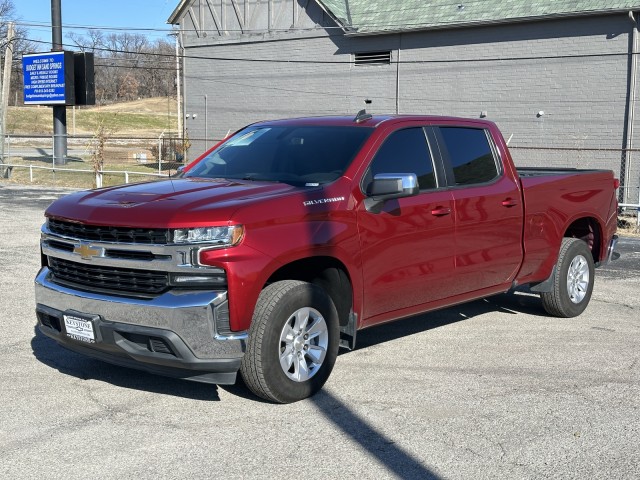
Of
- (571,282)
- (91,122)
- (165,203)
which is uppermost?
(91,122)

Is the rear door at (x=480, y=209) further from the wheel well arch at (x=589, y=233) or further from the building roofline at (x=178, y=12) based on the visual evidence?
the building roofline at (x=178, y=12)

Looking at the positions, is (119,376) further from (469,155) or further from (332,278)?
(469,155)

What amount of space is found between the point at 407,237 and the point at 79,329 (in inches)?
96.8

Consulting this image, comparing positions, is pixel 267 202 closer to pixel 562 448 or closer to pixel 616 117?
pixel 562 448

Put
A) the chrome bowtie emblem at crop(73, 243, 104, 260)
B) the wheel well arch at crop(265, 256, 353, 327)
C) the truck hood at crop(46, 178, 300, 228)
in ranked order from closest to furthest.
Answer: the truck hood at crop(46, 178, 300, 228) → the chrome bowtie emblem at crop(73, 243, 104, 260) → the wheel well arch at crop(265, 256, 353, 327)

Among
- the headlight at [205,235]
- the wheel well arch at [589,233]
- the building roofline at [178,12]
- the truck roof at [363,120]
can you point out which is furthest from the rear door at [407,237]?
the building roofline at [178,12]

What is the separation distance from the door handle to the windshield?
0.80 metres

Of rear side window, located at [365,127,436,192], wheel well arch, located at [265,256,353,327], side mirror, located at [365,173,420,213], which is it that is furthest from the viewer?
rear side window, located at [365,127,436,192]

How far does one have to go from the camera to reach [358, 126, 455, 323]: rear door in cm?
596

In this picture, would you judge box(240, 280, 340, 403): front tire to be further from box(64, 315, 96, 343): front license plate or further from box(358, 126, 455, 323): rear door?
box(64, 315, 96, 343): front license plate

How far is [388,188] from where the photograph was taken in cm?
580

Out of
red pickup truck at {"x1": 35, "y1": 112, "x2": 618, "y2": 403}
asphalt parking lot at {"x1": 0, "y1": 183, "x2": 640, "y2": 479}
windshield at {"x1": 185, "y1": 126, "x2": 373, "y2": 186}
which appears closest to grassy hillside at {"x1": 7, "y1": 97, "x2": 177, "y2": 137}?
windshield at {"x1": 185, "y1": 126, "x2": 373, "y2": 186}

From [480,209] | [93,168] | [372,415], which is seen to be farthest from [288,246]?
[93,168]

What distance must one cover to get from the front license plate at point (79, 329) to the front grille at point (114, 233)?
1.75 feet
